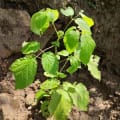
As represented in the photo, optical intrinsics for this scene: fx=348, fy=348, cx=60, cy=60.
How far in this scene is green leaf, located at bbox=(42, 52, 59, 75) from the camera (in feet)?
5.33

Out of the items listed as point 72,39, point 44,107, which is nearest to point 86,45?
point 72,39

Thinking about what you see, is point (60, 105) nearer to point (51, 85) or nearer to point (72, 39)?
point (51, 85)

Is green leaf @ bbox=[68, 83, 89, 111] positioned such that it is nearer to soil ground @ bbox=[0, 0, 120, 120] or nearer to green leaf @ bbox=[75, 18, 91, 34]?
green leaf @ bbox=[75, 18, 91, 34]

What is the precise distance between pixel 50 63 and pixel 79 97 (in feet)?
0.76

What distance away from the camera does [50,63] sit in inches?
65.0

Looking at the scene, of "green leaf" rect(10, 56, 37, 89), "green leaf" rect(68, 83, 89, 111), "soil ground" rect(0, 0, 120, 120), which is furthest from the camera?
"soil ground" rect(0, 0, 120, 120)

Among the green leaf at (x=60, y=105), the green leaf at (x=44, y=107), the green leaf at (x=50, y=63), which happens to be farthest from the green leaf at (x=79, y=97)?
the green leaf at (x=44, y=107)

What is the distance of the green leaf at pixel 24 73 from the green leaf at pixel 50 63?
5cm

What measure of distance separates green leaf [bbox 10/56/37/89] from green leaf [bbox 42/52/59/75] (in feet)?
0.17

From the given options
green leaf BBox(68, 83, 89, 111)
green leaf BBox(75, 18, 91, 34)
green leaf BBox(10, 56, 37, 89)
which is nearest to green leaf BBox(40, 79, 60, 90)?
green leaf BBox(68, 83, 89, 111)

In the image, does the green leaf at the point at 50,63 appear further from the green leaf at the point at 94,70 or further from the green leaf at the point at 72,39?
the green leaf at the point at 94,70

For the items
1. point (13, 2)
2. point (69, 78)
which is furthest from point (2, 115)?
point (13, 2)

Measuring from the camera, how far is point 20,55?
236 centimetres

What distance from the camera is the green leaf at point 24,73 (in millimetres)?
1596
